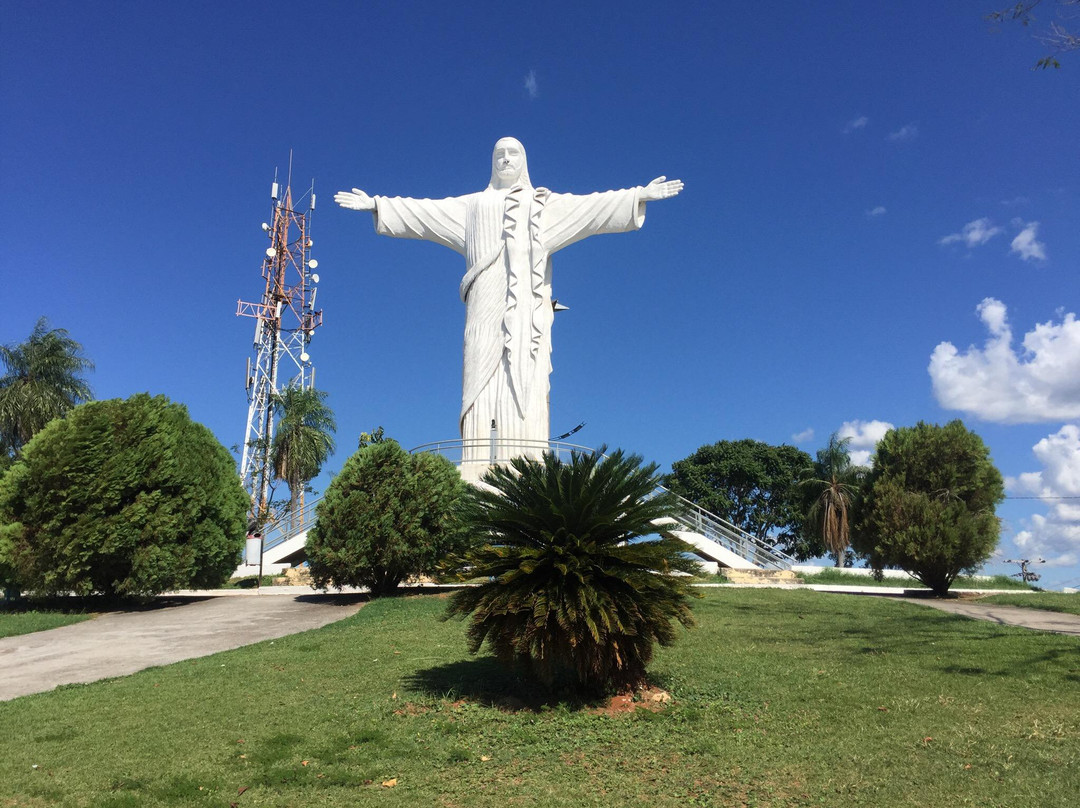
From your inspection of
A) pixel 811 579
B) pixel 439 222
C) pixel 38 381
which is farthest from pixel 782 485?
pixel 38 381

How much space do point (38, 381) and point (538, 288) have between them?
54.5 ft

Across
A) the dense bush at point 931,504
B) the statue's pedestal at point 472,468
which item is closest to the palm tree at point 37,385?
the statue's pedestal at point 472,468

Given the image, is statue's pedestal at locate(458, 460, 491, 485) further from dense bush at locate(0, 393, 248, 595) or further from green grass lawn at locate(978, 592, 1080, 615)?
green grass lawn at locate(978, 592, 1080, 615)

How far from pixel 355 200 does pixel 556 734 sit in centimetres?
2195

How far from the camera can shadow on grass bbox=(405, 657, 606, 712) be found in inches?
281

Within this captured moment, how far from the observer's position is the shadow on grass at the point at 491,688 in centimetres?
714

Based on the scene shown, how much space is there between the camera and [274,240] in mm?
41031

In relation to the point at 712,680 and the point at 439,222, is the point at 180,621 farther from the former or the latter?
the point at 439,222

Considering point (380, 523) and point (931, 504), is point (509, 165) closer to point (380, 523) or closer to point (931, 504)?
point (380, 523)

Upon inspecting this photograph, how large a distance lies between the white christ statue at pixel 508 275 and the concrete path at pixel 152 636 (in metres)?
9.23

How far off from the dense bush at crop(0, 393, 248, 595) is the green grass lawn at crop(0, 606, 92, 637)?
1.72ft

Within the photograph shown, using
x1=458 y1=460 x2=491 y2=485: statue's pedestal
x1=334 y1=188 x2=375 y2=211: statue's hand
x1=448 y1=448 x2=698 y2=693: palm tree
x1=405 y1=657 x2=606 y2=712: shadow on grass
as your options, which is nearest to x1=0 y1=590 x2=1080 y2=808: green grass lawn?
x1=405 y1=657 x2=606 y2=712: shadow on grass

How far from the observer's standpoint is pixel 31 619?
15109mm

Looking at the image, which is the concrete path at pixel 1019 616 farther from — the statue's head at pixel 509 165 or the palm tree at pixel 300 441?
the palm tree at pixel 300 441
